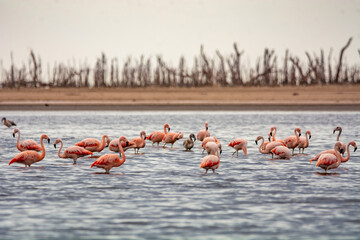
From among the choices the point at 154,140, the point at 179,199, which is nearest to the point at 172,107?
the point at 154,140

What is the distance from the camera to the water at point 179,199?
8148 mm

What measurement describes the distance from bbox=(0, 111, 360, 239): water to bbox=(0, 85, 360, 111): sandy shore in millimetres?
24077

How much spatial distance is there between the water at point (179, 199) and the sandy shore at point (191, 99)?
24077 millimetres

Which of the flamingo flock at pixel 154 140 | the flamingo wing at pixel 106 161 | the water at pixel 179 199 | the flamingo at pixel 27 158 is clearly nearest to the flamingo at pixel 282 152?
the flamingo flock at pixel 154 140

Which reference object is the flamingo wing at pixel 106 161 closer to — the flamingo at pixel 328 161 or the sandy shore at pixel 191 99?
the flamingo at pixel 328 161

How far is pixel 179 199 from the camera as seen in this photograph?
10.2 metres

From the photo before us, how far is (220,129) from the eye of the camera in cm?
2670

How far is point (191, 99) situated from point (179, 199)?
35.5 m

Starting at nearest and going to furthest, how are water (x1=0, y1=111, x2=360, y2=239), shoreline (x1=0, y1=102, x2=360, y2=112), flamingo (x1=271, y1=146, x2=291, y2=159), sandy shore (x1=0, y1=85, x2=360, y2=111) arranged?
water (x1=0, y1=111, x2=360, y2=239), flamingo (x1=271, y1=146, x2=291, y2=159), shoreline (x1=0, y1=102, x2=360, y2=112), sandy shore (x1=0, y1=85, x2=360, y2=111)

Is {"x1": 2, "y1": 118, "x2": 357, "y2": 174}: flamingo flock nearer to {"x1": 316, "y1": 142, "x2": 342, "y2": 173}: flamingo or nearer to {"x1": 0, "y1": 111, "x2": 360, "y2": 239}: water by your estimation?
{"x1": 316, "y1": 142, "x2": 342, "y2": 173}: flamingo

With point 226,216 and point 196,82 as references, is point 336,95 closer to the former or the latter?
point 196,82

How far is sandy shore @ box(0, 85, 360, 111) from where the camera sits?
1626 inches

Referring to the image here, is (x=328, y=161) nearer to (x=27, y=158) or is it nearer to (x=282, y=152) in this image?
(x=282, y=152)

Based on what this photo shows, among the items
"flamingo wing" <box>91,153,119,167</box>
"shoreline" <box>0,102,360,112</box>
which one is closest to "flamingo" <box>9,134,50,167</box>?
"flamingo wing" <box>91,153,119,167</box>
